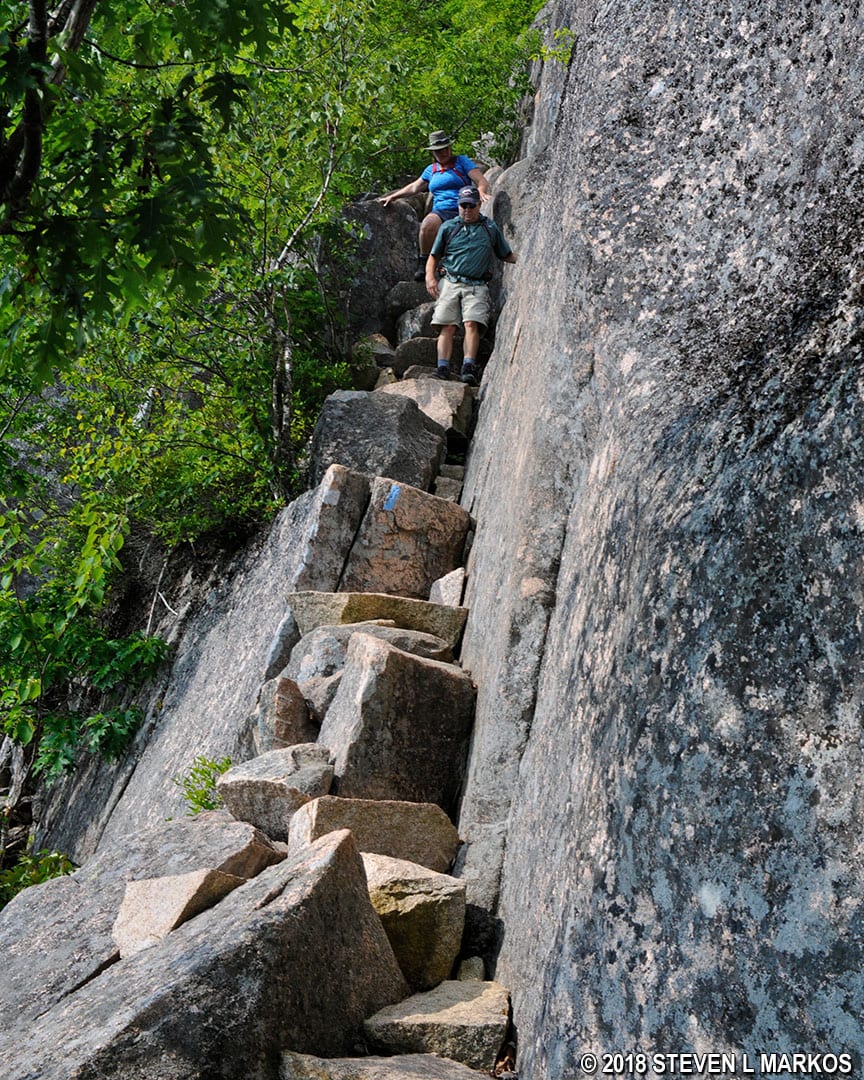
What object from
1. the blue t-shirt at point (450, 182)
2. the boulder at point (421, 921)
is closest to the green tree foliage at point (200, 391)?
the blue t-shirt at point (450, 182)

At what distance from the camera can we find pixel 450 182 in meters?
12.1

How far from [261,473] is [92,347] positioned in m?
1.99

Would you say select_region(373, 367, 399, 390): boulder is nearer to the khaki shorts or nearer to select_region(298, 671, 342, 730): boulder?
the khaki shorts

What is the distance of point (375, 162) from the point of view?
45.8 feet

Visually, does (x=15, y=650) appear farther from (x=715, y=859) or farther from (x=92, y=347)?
(x=715, y=859)

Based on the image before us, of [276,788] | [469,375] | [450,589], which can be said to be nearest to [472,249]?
[469,375]

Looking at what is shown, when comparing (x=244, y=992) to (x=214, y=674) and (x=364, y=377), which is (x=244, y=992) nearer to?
(x=214, y=674)

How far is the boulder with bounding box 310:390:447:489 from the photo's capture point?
8875mm

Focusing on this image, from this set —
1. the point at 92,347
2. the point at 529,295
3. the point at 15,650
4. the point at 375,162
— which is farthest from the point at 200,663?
the point at 375,162

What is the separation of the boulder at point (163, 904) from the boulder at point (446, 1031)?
911 millimetres

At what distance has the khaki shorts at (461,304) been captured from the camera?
34.1 feet

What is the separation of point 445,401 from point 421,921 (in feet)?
22.1

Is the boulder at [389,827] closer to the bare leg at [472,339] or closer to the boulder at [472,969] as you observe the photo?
the boulder at [472,969]

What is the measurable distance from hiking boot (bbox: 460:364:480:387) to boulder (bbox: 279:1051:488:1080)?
25.9 feet
